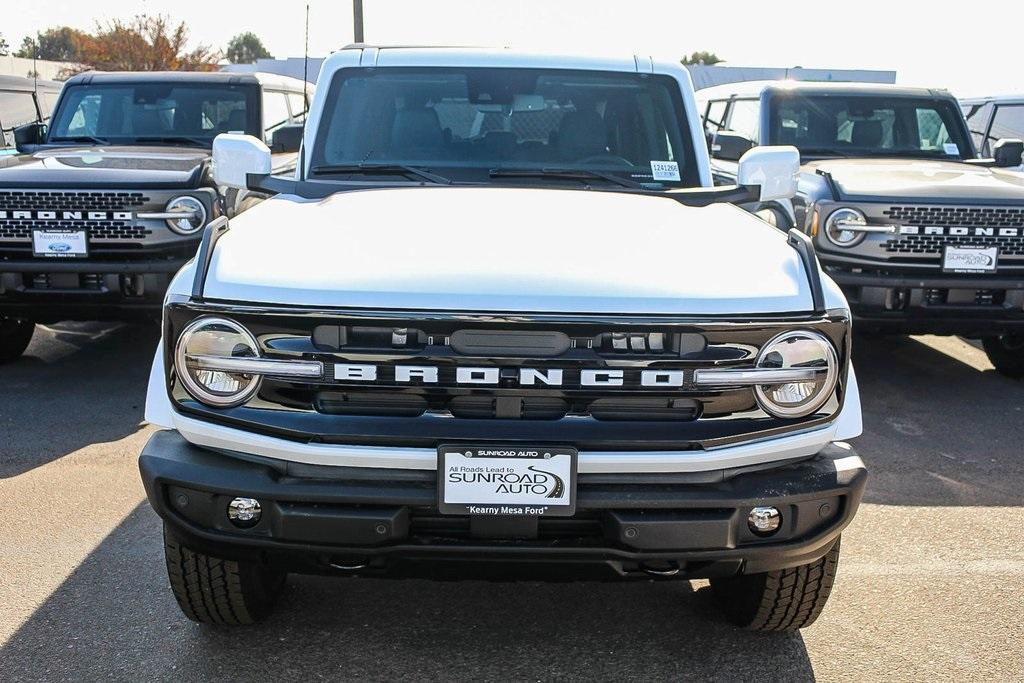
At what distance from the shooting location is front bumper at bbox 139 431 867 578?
2.61m

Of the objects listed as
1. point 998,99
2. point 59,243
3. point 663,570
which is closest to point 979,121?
point 998,99

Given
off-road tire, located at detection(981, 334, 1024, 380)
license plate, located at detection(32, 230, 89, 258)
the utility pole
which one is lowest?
off-road tire, located at detection(981, 334, 1024, 380)

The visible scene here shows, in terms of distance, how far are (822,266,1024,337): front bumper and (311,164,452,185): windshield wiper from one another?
128 inches

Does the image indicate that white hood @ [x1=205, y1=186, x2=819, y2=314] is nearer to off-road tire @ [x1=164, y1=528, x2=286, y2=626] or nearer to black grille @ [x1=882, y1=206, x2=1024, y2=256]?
off-road tire @ [x1=164, y1=528, x2=286, y2=626]

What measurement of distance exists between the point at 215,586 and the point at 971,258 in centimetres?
490

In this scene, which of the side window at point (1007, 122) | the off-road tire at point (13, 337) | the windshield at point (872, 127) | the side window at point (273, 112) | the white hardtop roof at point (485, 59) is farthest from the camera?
the side window at point (1007, 122)

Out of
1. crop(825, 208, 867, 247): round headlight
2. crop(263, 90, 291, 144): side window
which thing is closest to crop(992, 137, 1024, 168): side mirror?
crop(825, 208, 867, 247): round headlight

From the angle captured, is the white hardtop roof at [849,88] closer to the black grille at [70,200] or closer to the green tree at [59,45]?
the black grille at [70,200]

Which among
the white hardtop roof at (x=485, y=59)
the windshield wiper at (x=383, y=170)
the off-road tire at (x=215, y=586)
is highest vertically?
the white hardtop roof at (x=485, y=59)

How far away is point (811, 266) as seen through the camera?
2.92 m

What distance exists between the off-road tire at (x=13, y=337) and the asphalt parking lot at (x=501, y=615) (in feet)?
7.12

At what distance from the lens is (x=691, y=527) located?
2.62 metres

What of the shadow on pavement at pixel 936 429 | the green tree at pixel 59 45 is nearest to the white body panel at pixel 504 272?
the shadow on pavement at pixel 936 429

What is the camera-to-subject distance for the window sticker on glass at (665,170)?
418cm
